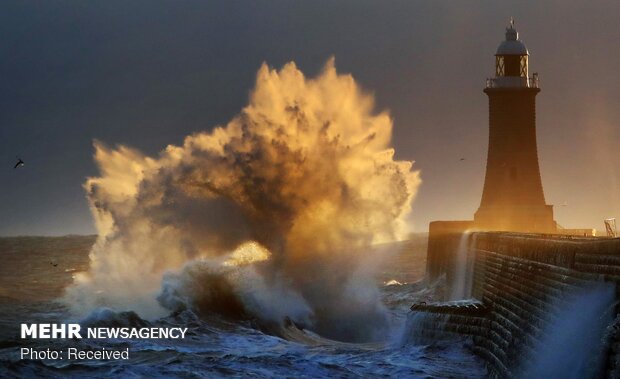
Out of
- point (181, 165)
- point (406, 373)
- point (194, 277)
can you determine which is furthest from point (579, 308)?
point (181, 165)

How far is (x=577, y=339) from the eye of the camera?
13.7m

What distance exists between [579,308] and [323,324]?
16053 mm

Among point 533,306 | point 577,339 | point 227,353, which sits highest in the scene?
point 533,306

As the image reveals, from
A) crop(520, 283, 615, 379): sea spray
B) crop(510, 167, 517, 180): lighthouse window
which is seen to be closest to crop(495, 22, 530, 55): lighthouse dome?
crop(510, 167, 517, 180): lighthouse window

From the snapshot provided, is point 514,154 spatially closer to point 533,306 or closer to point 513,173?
point 513,173

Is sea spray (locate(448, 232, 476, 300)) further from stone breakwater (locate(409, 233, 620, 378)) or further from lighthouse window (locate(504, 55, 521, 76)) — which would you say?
lighthouse window (locate(504, 55, 521, 76))

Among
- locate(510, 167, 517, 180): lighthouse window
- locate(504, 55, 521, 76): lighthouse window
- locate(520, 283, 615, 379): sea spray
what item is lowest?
locate(520, 283, 615, 379): sea spray

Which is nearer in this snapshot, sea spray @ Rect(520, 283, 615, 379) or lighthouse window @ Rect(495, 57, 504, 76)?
sea spray @ Rect(520, 283, 615, 379)

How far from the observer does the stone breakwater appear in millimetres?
13141

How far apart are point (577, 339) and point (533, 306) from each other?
3.25m

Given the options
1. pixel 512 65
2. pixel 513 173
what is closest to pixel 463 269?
pixel 513 173

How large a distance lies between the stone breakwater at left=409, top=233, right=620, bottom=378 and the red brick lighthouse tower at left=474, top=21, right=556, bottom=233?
11.9 m

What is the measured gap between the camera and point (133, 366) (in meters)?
17.7

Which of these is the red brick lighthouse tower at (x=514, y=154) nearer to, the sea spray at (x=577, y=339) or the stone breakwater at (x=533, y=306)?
the stone breakwater at (x=533, y=306)
